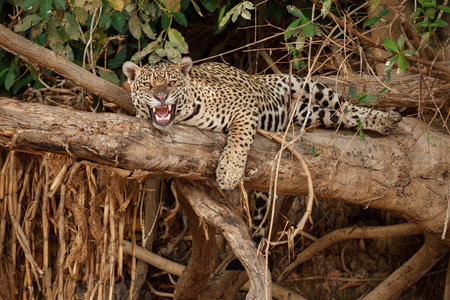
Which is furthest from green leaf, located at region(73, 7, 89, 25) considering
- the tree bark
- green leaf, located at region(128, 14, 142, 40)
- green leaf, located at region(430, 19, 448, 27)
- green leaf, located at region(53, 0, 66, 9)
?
green leaf, located at region(430, 19, 448, 27)

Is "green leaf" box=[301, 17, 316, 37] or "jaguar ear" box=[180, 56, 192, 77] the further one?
"jaguar ear" box=[180, 56, 192, 77]

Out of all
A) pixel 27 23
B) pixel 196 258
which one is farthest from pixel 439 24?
pixel 27 23

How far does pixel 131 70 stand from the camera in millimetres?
4578

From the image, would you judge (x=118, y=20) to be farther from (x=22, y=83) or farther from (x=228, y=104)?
(x=22, y=83)

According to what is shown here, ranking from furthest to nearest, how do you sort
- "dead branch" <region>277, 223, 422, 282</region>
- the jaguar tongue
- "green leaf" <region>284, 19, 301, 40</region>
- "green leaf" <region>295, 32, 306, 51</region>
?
"dead branch" <region>277, 223, 422, 282</region> < the jaguar tongue < "green leaf" <region>295, 32, 306, 51</region> < "green leaf" <region>284, 19, 301, 40</region>

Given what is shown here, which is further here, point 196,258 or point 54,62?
point 196,258

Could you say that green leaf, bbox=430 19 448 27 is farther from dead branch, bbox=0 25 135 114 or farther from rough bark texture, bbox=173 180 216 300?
dead branch, bbox=0 25 135 114

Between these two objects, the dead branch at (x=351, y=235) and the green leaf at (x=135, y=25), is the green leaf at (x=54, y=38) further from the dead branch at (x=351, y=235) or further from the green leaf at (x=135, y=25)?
the dead branch at (x=351, y=235)

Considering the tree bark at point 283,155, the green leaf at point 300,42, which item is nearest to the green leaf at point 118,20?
the tree bark at point 283,155

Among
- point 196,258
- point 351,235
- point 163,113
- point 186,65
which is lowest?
point 351,235

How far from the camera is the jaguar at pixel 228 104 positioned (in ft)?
12.9

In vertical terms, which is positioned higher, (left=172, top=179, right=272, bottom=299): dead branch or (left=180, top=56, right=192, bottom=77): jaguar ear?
(left=180, top=56, right=192, bottom=77): jaguar ear

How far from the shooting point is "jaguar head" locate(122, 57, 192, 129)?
13.7 ft

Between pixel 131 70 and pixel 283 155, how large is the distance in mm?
1378
